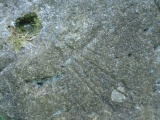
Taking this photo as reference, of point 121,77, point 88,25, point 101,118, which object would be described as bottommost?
point 101,118

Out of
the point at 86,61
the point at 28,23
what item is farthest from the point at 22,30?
the point at 86,61

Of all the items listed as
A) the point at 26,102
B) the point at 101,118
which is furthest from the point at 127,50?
A: the point at 26,102

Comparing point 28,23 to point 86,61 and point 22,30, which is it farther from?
point 86,61

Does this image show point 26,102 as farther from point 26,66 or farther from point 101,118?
point 101,118

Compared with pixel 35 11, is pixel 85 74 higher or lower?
lower
